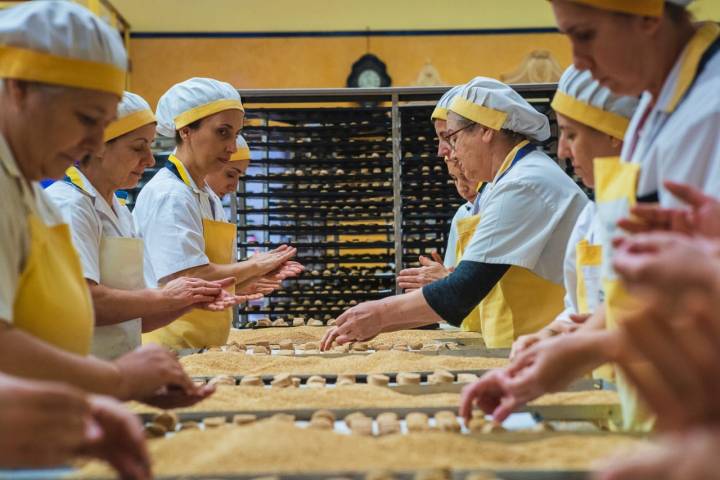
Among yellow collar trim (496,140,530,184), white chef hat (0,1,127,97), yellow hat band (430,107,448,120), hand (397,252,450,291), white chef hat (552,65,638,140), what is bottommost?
hand (397,252,450,291)

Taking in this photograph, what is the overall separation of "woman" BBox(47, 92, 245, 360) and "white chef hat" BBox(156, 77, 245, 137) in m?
0.67

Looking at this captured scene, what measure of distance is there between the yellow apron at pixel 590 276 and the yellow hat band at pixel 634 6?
67 centimetres

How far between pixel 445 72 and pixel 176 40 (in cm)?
338

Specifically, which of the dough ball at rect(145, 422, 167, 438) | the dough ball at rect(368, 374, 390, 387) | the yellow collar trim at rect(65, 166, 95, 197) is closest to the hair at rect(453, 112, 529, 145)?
the dough ball at rect(368, 374, 390, 387)

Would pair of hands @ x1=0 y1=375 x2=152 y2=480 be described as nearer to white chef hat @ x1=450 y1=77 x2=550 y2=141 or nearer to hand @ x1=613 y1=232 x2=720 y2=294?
hand @ x1=613 y1=232 x2=720 y2=294

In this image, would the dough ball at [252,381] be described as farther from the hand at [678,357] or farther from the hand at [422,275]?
the hand at [422,275]

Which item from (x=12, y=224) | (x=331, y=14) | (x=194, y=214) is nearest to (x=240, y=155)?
A: (x=194, y=214)

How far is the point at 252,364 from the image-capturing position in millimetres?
2656

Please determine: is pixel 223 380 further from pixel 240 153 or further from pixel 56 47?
pixel 240 153

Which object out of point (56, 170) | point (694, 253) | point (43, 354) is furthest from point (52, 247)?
point (694, 253)

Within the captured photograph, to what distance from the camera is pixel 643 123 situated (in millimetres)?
1751

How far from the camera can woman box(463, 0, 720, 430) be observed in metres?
A: 1.49

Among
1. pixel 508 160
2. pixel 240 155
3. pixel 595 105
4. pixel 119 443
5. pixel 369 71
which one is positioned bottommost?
pixel 119 443

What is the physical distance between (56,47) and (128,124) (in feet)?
4.68
